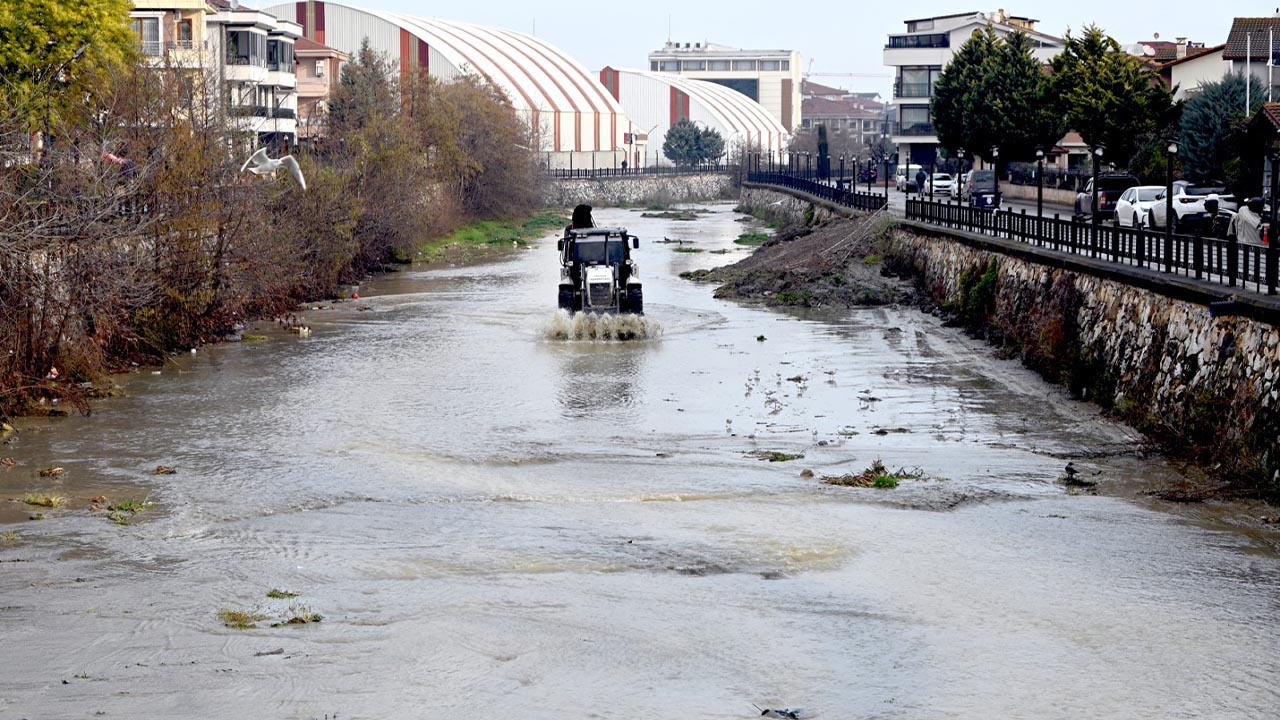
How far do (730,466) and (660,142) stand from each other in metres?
145

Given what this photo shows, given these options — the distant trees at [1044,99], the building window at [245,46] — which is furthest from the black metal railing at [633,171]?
the distant trees at [1044,99]

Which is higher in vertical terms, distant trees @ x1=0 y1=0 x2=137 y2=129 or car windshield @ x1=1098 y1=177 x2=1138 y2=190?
distant trees @ x1=0 y1=0 x2=137 y2=129

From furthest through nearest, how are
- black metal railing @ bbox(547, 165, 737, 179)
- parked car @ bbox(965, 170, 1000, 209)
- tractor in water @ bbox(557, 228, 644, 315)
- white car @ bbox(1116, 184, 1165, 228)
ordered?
1. black metal railing @ bbox(547, 165, 737, 179)
2. parked car @ bbox(965, 170, 1000, 209)
3. white car @ bbox(1116, 184, 1165, 228)
4. tractor in water @ bbox(557, 228, 644, 315)

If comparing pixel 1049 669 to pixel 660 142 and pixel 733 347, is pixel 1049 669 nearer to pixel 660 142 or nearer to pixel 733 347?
pixel 733 347

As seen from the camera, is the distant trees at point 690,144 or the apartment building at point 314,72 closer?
the apartment building at point 314,72

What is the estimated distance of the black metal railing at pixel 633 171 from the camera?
120 meters

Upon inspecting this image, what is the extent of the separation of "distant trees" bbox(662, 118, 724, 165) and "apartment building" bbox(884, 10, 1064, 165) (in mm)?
42367

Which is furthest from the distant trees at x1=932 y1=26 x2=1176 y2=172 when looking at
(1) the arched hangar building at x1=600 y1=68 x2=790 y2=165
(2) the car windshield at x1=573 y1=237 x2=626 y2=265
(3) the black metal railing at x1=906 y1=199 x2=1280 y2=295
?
(1) the arched hangar building at x1=600 y1=68 x2=790 y2=165

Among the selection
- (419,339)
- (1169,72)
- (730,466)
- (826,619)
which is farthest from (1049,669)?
(1169,72)

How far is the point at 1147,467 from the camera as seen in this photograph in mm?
20594

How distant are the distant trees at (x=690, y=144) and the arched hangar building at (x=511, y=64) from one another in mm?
14845

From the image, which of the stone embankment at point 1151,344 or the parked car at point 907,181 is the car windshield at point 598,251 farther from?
the parked car at point 907,181

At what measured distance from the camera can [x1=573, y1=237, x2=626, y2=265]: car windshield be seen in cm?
3600

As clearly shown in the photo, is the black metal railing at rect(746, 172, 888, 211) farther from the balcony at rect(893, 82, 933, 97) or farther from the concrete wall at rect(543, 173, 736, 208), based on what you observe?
the concrete wall at rect(543, 173, 736, 208)
